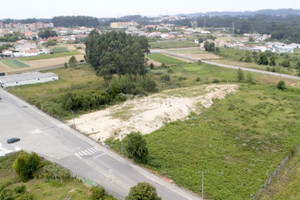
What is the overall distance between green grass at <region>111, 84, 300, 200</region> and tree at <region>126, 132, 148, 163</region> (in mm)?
1934

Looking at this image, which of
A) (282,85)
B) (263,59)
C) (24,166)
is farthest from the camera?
(263,59)

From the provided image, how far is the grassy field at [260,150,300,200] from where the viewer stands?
77.0 feet

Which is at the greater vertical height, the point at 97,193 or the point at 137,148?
the point at 137,148

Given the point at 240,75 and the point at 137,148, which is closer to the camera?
the point at 137,148

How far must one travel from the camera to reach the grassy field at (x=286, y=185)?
23464mm

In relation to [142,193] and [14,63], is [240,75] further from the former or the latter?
[14,63]

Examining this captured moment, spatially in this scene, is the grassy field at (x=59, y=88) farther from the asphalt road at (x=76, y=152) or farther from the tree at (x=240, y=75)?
the tree at (x=240, y=75)

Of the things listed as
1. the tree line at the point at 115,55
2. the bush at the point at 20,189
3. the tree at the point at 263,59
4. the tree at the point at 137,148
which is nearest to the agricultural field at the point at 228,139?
the tree at the point at 137,148

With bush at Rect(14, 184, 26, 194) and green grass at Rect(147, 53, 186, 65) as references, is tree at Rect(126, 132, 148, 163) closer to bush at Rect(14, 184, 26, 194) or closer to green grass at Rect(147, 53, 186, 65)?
bush at Rect(14, 184, 26, 194)

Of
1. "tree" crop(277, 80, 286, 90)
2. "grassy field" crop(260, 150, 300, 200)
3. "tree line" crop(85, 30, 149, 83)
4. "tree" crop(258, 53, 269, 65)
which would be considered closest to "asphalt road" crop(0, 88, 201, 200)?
"grassy field" crop(260, 150, 300, 200)

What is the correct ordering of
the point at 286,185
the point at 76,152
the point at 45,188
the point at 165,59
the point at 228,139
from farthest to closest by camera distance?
1. the point at 165,59
2. the point at 228,139
3. the point at 76,152
4. the point at 286,185
5. the point at 45,188

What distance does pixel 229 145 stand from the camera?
107 feet

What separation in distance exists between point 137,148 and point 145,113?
14368mm

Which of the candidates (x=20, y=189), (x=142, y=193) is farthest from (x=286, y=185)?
(x=20, y=189)
